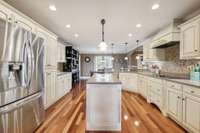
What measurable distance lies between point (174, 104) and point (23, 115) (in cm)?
286

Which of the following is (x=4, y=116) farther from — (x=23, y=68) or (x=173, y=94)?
(x=173, y=94)

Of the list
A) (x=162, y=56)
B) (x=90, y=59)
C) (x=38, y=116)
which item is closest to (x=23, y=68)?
(x=38, y=116)

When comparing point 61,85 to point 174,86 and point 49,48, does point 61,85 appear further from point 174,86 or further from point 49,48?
point 174,86

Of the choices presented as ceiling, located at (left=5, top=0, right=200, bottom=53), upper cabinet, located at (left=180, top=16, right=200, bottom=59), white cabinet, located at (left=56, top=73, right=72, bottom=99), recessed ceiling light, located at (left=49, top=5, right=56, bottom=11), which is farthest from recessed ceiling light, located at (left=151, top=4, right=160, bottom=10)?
white cabinet, located at (left=56, top=73, right=72, bottom=99)

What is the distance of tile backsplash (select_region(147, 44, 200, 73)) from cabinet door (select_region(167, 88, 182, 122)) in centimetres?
88

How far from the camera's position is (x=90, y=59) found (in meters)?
13.6

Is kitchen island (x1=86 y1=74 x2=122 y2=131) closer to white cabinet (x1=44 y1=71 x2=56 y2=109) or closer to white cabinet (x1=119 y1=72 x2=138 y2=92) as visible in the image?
white cabinet (x1=44 y1=71 x2=56 y2=109)

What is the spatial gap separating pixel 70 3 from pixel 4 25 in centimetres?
142

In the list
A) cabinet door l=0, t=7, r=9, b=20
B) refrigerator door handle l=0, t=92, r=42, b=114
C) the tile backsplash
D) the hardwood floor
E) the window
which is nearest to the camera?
refrigerator door handle l=0, t=92, r=42, b=114

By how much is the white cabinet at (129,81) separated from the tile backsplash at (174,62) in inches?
55.8

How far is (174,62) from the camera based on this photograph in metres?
4.11

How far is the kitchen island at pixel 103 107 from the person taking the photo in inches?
105

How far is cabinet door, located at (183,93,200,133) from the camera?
A: 2.22 meters

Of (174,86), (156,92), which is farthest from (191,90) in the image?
(156,92)
